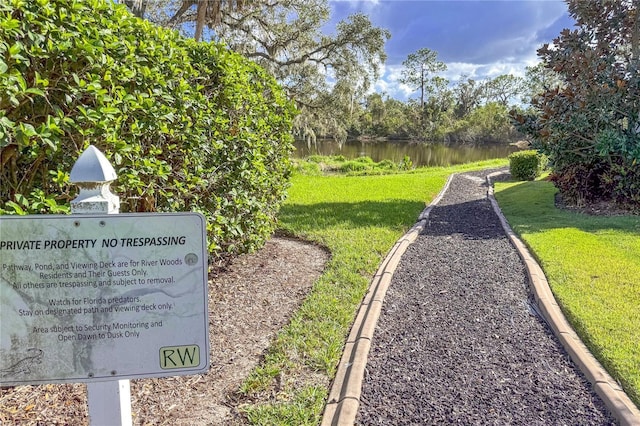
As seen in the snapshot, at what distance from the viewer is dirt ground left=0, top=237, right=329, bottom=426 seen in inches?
83.7

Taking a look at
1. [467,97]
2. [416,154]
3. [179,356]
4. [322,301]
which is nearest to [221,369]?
[322,301]

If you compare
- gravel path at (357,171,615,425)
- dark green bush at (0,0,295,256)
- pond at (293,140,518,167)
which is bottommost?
gravel path at (357,171,615,425)

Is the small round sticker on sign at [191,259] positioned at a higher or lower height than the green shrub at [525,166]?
lower

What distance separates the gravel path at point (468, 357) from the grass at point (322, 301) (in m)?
0.31

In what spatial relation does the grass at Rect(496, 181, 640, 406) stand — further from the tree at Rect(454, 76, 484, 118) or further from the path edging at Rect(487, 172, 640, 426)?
the tree at Rect(454, 76, 484, 118)

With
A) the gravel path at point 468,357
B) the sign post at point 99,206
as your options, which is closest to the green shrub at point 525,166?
the gravel path at point 468,357

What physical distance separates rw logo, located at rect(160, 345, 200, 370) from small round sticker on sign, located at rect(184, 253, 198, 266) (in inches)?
10.4

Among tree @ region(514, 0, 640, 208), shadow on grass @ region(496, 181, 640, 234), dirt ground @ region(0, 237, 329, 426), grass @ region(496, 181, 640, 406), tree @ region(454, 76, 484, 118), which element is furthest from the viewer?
tree @ region(454, 76, 484, 118)

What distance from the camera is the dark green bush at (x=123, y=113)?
1777 millimetres

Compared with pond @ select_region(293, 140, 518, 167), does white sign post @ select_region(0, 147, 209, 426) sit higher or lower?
lower

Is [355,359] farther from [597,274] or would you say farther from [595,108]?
[595,108]

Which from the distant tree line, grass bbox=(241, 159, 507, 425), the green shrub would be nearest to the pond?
the distant tree line

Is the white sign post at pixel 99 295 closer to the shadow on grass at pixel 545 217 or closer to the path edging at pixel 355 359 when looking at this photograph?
the path edging at pixel 355 359

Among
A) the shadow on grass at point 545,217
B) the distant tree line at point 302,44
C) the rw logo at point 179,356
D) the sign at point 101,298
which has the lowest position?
the shadow on grass at point 545,217
